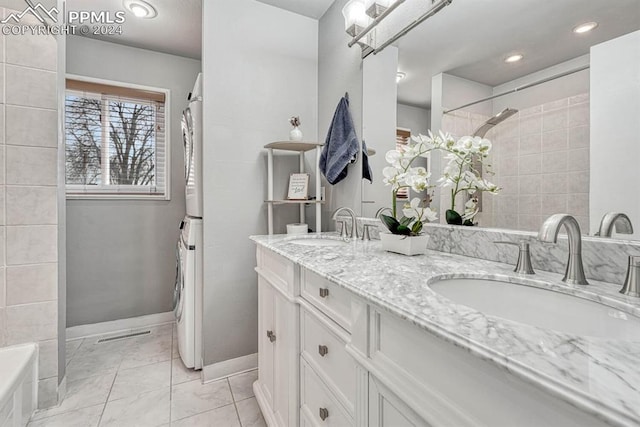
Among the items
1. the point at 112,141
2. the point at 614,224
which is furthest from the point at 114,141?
the point at 614,224

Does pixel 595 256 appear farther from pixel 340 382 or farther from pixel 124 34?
pixel 124 34

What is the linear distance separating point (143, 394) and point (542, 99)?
2315 mm

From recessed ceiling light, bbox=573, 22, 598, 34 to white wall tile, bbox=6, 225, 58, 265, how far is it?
2336 mm

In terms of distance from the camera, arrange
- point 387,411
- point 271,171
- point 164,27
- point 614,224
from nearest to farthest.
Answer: point 387,411 → point 614,224 → point 271,171 → point 164,27

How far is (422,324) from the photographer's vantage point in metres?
0.49

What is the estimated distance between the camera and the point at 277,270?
4.30 ft

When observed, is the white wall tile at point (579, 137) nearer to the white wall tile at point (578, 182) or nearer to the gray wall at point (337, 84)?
the white wall tile at point (578, 182)

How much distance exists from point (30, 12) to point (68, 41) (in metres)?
1.03

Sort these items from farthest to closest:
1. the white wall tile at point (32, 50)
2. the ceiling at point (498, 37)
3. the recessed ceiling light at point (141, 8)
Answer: the recessed ceiling light at point (141, 8) → the white wall tile at point (32, 50) → the ceiling at point (498, 37)

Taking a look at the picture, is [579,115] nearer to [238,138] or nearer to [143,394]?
[238,138]

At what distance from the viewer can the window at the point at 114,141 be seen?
2.37 m

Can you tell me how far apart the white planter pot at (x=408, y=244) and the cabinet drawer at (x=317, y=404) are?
0.54 metres

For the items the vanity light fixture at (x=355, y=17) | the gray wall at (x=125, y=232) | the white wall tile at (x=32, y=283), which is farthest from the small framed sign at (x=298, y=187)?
the white wall tile at (x=32, y=283)

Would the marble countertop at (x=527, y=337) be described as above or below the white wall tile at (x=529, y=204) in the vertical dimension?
below
